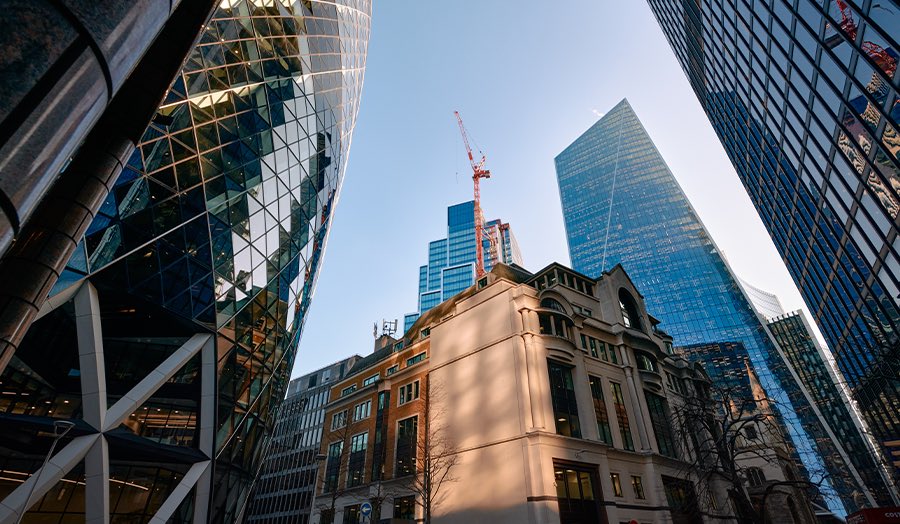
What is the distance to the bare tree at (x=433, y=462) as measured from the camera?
31.7 metres

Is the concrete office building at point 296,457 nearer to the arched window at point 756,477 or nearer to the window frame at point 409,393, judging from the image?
the window frame at point 409,393

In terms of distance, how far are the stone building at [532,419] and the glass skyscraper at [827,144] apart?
14.4 m

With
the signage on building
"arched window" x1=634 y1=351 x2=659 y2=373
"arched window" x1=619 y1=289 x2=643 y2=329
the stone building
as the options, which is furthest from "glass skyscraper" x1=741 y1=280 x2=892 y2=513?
the signage on building

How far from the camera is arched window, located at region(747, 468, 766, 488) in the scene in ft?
157

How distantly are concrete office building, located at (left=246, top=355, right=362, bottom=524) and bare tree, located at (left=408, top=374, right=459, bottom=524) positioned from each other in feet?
131

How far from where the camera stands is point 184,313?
19594mm

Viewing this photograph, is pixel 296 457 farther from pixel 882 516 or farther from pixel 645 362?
pixel 882 516

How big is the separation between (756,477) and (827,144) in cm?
4462

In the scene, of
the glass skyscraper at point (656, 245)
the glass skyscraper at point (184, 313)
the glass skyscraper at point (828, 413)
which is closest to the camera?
the glass skyscraper at point (184, 313)

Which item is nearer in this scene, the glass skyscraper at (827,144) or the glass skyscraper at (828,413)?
the glass skyscraper at (827,144)

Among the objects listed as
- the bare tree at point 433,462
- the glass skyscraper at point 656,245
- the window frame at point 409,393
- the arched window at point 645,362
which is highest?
the glass skyscraper at point 656,245

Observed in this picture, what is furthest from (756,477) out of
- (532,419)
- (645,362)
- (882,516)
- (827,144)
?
(827,144)

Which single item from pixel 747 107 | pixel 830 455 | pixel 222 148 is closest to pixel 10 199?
pixel 222 148

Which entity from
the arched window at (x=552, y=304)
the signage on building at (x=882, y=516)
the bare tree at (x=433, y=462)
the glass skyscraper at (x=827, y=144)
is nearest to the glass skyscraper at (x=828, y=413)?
the glass skyscraper at (x=827, y=144)
